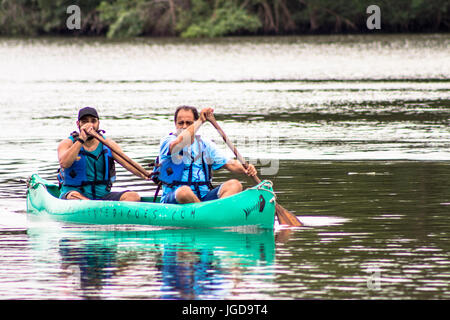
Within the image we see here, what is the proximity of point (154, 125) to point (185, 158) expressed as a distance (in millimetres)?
12338

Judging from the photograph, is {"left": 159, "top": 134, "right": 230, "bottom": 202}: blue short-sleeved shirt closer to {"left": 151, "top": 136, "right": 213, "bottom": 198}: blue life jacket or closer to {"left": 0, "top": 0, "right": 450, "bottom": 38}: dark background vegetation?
{"left": 151, "top": 136, "right": 213, "bottom": 198}: blue life jacket

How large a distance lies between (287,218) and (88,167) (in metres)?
2.04

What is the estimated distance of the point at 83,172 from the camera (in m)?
11.1

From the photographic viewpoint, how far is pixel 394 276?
8.30 meters

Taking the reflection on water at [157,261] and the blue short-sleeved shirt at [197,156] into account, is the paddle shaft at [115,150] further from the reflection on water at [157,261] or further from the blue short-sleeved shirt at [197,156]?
the reflection on water at [157,261]

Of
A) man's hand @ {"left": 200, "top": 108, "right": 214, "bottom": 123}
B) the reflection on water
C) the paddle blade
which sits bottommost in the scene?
the reflection on water

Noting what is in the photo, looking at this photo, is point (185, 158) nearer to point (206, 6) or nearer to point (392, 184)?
point (392, 184)

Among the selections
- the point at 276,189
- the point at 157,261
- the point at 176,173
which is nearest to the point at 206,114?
the point at 176,173

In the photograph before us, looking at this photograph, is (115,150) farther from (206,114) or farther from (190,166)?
(206,114)

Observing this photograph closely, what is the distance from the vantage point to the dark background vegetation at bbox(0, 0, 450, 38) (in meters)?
74.7

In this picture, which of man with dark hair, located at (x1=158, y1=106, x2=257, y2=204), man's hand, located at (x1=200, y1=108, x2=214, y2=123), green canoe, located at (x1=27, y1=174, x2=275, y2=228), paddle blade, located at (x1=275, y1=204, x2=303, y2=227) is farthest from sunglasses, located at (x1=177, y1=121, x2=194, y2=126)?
paddle blade, located at (x1=275, y1=204, x2=303, y2=227)

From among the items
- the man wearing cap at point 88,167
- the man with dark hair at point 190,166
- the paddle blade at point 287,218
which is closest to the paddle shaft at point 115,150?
the man wearing cap at point 88,167

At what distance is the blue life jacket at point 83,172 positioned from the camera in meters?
11.1
